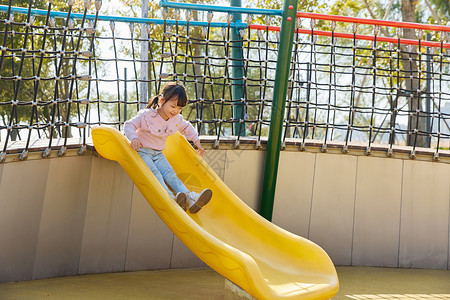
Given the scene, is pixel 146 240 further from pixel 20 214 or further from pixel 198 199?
pixel 20 214

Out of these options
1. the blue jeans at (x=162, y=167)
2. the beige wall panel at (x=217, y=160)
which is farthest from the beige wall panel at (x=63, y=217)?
the beige wall panel at (x=217, y=160)

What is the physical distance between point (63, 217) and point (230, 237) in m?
1.23

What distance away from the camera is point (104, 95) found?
1828 cm

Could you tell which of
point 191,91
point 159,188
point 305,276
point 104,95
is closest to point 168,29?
point 159,188

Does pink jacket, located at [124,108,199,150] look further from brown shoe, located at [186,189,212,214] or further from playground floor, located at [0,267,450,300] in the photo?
playground floor, located at [0,267,450,300]

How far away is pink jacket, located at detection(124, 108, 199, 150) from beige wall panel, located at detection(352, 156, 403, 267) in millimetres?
1985

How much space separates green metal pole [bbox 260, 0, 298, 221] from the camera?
180 inches

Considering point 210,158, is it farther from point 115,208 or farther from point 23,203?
point 23,203

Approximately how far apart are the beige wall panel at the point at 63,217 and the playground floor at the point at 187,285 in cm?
12

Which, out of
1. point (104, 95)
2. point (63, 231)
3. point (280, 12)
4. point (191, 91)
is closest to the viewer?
point (63, 231)

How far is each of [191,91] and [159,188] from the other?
42.1 ft

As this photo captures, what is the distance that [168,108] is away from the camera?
373 centimetres

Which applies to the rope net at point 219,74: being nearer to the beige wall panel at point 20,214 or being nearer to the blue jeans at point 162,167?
the beige wall panel at point 20,214

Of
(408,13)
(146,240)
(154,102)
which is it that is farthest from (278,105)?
(408,13)
